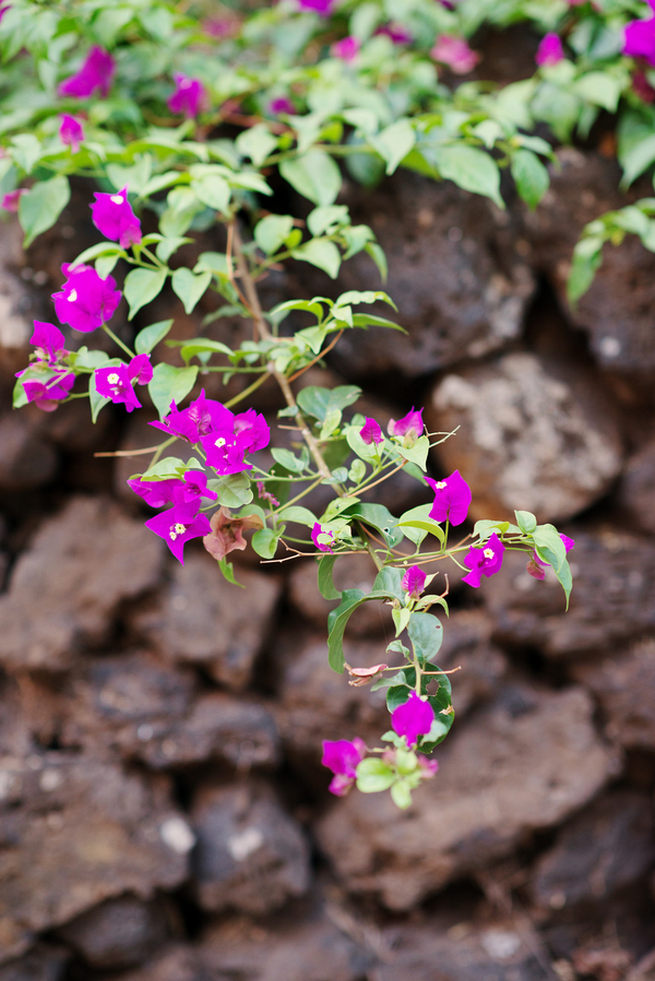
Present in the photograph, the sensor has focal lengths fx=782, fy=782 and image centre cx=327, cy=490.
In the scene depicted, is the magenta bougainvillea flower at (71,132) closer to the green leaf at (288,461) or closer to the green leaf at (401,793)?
the green leaf at (288,461)

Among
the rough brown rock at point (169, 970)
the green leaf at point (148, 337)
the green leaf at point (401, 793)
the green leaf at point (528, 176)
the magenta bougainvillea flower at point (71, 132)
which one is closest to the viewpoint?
the green leaf at point (401, 793)

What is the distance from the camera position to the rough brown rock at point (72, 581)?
1.13 m

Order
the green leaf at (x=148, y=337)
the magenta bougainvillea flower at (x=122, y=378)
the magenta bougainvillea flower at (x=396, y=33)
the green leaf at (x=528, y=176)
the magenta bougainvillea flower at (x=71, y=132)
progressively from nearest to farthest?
1. the magenta bougainvillea flower at (x=122, y=378)
2. the green leaf at (x=148, y=337)
3. the magenta bougainvillea flower at (x=71, y=132)
4. the green leaf at (x=528, y=176)
5. the magenta bougainvillea flower at (x=396, y=33)

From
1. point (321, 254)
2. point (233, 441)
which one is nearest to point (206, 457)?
point (233, 441)

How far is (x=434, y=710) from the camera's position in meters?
0.65

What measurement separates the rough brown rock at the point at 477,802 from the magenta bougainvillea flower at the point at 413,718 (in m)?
0.65

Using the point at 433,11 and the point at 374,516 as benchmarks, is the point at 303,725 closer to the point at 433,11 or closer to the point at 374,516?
the point at 374,516

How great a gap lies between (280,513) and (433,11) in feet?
3.12

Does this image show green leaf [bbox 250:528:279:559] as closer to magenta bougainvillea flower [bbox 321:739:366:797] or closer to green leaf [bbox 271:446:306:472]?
green leaf [bbox 271:446:306:472]

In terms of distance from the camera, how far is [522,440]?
48.4 inches

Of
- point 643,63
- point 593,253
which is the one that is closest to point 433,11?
point 643,63

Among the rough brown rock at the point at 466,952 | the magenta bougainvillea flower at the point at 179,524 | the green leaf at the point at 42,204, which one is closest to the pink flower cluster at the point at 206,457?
the magenta bougainvillea flower at the point at 179,524

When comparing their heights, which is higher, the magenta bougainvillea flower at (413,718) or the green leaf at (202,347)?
the green leaf at (202,347)

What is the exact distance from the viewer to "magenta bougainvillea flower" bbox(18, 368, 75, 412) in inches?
29.1
